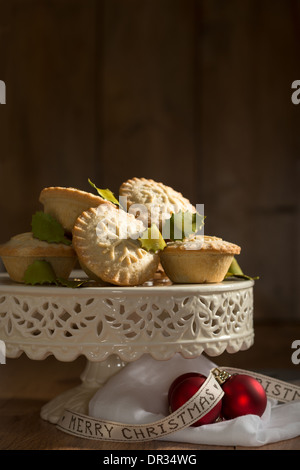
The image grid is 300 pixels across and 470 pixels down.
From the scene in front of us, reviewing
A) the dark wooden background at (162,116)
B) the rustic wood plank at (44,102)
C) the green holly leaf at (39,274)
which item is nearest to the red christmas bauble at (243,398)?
the green holly leaf at (39,274)

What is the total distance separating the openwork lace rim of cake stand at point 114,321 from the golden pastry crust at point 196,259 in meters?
0.05

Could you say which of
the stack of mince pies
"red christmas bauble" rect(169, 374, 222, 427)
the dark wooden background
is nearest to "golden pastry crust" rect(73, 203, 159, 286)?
the stack of mince pies

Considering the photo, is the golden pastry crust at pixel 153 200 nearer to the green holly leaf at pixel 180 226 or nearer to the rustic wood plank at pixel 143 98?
the green holly leaf at pixel 180 226

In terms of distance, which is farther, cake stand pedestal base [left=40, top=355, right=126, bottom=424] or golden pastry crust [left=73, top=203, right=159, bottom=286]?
cake stand pedestal base [left=40, top=355, right=126, bottom=424]

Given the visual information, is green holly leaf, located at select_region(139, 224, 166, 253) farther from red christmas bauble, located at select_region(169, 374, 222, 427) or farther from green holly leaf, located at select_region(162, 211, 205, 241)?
red christmas bauble, located at select_region(169, 374, 222, 427)

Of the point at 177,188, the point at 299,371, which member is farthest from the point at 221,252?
the point at 177,188

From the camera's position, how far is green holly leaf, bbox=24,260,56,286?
1.22 meters

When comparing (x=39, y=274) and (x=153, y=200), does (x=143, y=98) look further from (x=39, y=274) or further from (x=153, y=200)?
(x=39, y=274)

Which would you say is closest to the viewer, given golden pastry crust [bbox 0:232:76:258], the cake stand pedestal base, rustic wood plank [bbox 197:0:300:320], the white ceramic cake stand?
the white ceramic cake stand

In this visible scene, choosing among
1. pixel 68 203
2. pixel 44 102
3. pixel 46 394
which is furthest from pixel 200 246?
pixel 44 102

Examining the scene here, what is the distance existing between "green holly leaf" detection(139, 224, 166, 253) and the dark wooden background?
4.39 ft

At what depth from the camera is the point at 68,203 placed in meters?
1.31
